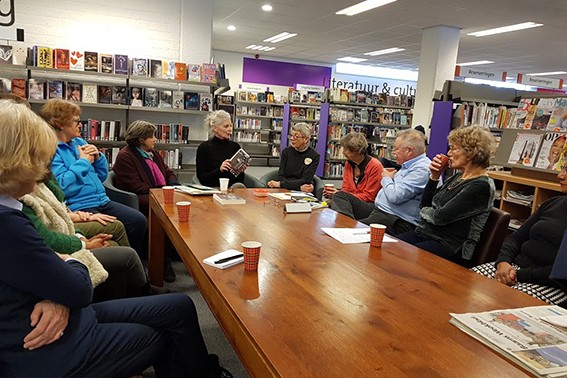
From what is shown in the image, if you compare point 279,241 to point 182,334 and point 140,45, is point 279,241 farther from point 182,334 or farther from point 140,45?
point 140,45

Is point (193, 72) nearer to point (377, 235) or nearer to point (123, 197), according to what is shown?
point (123, 197)

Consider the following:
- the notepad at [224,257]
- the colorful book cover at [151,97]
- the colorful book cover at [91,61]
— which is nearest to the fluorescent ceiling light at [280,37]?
the colorful book cover at [151,97]

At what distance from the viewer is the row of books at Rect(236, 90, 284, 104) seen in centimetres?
1195

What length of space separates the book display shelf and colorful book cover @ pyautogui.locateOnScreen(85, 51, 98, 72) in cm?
7

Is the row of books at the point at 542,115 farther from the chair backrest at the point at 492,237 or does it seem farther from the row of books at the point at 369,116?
the row of books at the point at 369,116

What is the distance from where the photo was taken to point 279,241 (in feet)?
6.71

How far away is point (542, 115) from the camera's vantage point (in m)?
4.27

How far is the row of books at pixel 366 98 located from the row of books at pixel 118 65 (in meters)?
4.19

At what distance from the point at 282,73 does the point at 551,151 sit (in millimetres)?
10389

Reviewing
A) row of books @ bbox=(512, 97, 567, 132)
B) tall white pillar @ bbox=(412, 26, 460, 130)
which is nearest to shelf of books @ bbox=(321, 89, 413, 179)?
tall white pillar @ bbox=(412, 26, 460, 130)

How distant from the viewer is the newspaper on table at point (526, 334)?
1.06m

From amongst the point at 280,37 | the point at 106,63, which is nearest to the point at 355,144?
the point at 106,63

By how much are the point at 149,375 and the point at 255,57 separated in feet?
39.9

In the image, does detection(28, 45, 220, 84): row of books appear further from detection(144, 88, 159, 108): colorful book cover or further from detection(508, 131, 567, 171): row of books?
detection(508, 131, 567, 171): row of books
